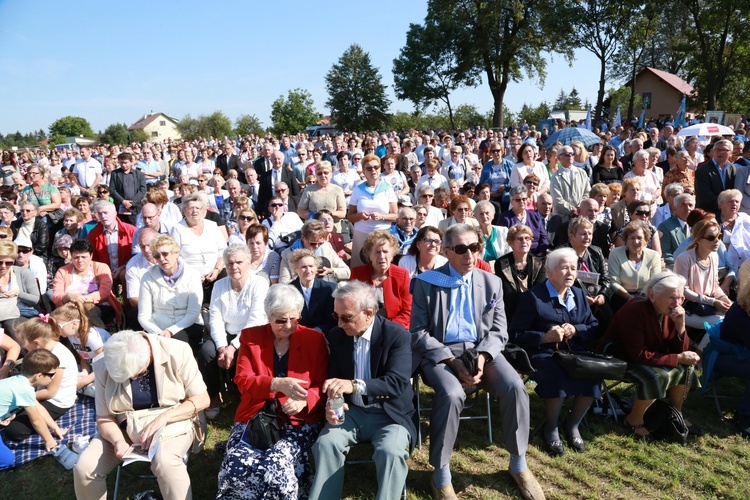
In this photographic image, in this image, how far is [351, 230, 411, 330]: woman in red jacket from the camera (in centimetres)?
428

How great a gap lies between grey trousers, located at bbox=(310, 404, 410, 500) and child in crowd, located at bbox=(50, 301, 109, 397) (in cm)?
255

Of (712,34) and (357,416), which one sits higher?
(712,34)

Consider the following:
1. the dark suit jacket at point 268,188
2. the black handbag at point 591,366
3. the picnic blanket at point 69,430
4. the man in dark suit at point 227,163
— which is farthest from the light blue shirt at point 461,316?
the man in dark suit at point 227,163

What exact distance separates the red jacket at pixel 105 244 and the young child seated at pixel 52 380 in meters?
1.86

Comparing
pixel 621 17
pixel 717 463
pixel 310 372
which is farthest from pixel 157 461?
pixel 621 17

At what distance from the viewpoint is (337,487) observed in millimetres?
3023

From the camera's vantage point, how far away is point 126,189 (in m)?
8.82

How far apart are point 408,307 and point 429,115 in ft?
170

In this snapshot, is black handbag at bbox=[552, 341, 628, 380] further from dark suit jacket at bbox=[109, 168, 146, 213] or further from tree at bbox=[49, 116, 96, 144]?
tree at bbox=[49, 116, 96, 144]

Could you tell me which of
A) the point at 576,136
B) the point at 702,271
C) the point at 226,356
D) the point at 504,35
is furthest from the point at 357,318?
the point at 504,35

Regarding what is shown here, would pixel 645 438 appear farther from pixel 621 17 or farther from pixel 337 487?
pixel 621 17

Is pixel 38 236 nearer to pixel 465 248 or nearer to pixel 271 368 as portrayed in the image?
pixel 271 368

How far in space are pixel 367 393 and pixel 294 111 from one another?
59.9m

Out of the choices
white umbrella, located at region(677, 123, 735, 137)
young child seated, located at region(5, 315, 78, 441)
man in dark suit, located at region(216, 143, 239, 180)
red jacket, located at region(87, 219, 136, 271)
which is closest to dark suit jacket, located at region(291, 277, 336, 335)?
young child seated, located at region(5, 315, 78, 441)
